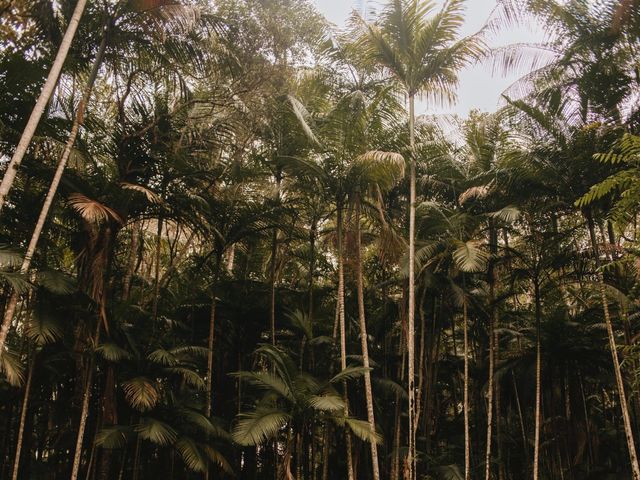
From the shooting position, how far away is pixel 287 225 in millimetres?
9812

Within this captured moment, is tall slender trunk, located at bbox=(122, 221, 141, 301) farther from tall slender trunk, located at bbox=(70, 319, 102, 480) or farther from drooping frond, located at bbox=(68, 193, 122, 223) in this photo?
drooping frond, located at bbox=(68, 193, 122, 223)

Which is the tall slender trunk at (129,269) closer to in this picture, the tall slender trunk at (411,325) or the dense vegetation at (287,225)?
the dense vegetation at (287,225)

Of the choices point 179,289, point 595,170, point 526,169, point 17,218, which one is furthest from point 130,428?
point 595,170

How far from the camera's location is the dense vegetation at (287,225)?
7.42 meters

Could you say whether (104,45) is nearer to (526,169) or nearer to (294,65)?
(294,65)

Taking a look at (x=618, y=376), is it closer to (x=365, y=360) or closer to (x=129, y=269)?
(x=365, y=360)

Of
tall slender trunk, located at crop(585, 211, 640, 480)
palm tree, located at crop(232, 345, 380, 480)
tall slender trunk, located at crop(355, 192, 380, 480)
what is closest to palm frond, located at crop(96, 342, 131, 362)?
palm tree, located at crop(232, 345, 380, 480)

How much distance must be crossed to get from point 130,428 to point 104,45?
17.9 feet

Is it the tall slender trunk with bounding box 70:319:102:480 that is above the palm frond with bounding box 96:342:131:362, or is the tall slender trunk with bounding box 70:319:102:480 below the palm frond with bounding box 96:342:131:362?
below

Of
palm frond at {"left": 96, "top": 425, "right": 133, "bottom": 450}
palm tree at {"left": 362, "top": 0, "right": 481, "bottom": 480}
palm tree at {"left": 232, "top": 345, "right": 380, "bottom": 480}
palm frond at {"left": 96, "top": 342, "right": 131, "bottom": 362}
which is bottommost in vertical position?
palm frond at {"left": 96, "top": 425, "right": 133, "bottom": 450}

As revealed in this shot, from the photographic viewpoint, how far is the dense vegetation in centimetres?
742

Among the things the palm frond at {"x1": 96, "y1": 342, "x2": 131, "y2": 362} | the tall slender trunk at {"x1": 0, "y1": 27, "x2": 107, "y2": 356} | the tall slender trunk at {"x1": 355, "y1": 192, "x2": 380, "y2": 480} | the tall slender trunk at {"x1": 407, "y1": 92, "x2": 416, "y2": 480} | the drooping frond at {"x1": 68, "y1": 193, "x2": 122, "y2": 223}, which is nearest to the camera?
the tall slender trunk at {"x1": 0, "y1": 27, "x2": 107, "y2": 356}

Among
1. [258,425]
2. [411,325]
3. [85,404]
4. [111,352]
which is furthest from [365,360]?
[85,404]

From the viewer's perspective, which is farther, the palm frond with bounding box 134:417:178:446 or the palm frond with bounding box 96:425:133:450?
the palm frond with bounding box 134:417:178:446
